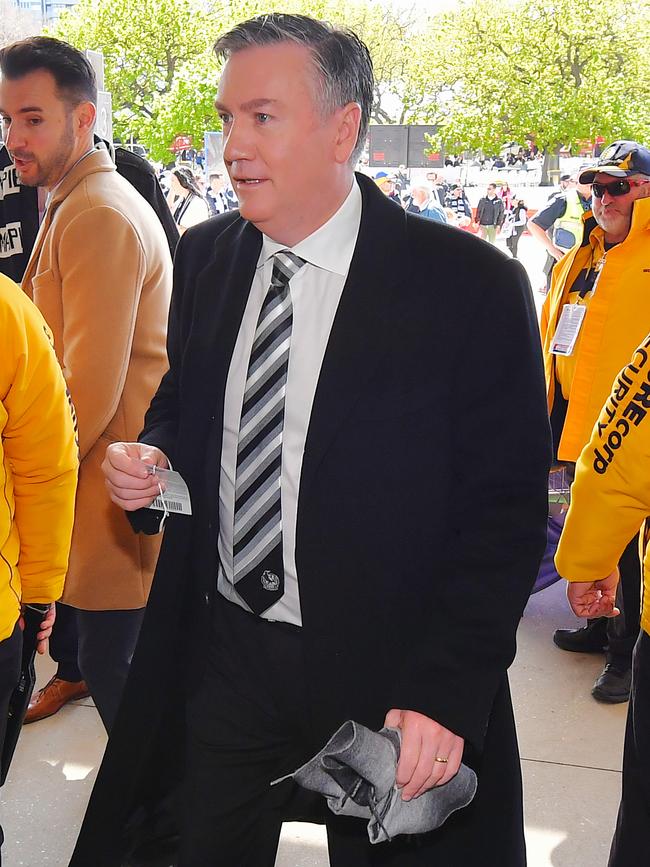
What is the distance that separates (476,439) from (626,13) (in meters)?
4.63

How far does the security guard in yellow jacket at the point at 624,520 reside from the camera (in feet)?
4.45

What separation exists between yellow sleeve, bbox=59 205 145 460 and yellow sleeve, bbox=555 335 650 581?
1195 millimetres

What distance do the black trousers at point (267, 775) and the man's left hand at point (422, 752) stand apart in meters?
0.22

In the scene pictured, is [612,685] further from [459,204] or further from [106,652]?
[459,204]

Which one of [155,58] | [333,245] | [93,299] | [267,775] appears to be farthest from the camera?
[155,58]

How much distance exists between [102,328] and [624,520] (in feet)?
4.32

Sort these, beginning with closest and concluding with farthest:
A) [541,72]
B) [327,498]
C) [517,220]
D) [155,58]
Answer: [327,498], [541,72], [517,220], [155,58]

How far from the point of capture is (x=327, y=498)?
4.40 ft

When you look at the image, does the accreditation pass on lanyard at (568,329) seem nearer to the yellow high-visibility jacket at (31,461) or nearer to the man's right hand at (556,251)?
the man's right hand at (556,251)

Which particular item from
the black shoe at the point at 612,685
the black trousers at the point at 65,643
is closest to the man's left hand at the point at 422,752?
the black trousers at the point at 65,643

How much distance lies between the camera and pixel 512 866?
144 cm

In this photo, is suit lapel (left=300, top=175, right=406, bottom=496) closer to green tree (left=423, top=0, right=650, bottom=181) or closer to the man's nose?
the man's nose

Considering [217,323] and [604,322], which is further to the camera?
[604,322]

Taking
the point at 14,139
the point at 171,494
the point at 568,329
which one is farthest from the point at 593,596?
the point at 568,329
